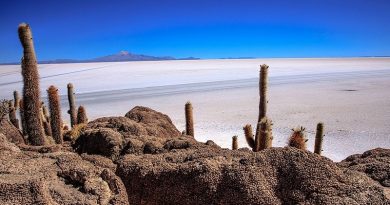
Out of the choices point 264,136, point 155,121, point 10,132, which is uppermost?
point 155,121

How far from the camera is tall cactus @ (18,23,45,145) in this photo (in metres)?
7.83

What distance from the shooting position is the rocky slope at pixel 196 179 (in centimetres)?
279

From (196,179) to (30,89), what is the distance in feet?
18.8

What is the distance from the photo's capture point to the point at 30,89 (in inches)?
309

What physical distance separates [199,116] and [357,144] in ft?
33.6

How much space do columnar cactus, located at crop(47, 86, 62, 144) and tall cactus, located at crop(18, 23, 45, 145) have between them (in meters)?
1.02

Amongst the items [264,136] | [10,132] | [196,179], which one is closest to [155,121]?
[264,136]

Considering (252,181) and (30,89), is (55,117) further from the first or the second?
(252,181)

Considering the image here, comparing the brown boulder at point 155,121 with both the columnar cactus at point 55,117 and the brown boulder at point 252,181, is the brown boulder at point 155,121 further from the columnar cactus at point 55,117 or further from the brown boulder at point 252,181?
the brown boulder at point 252,181

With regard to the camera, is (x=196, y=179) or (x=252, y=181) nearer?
(x=252, y=181)

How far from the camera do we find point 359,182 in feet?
10.0

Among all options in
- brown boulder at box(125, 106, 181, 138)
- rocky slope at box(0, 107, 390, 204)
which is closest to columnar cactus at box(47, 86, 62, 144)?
brown boulder at box(125, 106, 181, 138)

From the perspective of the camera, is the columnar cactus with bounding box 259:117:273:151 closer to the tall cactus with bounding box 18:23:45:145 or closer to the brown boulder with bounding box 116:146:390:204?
the tall cactus with bounding box 18:23:45:145

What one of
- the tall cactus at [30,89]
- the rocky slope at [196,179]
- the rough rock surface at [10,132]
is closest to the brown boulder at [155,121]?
the tall cactus at [30,89]
